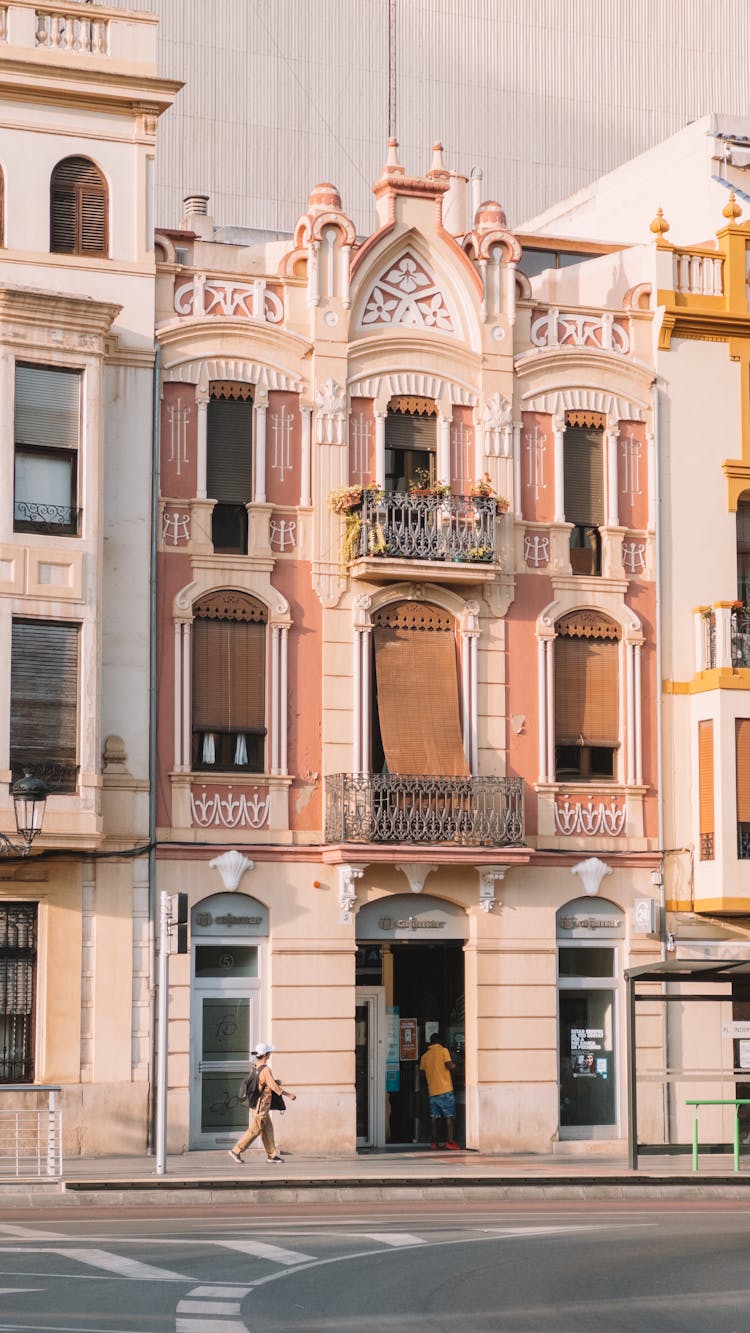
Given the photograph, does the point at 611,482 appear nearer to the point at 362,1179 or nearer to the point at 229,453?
the point at 229,453

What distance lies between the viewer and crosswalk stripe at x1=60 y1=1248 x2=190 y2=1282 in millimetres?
17844

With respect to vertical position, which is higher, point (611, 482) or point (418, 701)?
point (611, 482)

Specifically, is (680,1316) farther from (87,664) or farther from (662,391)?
(662,391)

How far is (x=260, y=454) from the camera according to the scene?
3425 cm

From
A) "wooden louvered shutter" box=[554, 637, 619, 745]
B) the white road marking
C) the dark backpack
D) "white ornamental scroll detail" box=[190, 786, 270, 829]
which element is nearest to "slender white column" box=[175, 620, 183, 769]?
"white ornamental scroll detail" box=[190, 786, 270, 829]

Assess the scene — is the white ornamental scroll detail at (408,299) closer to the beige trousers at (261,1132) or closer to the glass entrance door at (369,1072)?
the glass entrance door at (369,1072)

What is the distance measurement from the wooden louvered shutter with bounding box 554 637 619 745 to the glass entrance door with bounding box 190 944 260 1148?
6087 mm

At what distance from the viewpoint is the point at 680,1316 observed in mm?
16547

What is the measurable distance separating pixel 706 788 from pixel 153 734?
865cm

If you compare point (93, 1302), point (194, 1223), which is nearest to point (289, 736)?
point (194, 1223)

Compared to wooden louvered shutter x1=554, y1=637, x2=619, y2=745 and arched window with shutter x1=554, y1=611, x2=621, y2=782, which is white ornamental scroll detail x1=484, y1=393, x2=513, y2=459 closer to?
arched window with shutter x1=554, y1=611, x2=621, y2=782

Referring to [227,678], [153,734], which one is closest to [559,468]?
[227,678]

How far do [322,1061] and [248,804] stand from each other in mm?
3797

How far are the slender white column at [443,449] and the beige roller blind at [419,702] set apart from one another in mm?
2391
